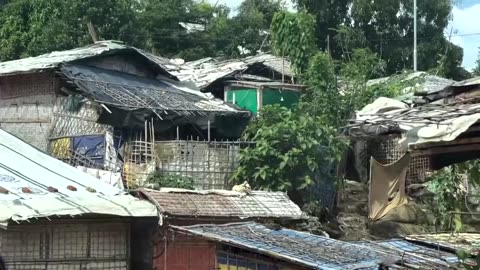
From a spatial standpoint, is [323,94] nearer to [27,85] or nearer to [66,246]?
[27,85]

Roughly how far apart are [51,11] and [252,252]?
66.4ft

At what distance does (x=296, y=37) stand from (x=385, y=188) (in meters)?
6.07

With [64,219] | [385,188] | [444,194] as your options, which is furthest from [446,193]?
[64,219]

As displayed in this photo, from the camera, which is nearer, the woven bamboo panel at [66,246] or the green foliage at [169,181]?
the woven bamboo panel at [66,246]

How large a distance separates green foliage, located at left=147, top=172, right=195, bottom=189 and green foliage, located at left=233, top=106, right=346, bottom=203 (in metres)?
1.22

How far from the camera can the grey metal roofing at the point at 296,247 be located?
670 centimetres

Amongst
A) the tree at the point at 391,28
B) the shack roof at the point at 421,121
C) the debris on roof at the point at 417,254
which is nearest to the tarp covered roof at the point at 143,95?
the debris on roof at the point at 417,254

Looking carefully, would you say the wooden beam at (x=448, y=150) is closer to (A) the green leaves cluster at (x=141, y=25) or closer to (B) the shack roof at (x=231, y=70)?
(B) the shack roof at (x=231, y=70)

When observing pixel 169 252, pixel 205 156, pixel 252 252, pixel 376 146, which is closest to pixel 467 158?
pixel 252 252

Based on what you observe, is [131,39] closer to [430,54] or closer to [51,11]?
[51,11]

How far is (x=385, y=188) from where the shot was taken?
16750 millimetres

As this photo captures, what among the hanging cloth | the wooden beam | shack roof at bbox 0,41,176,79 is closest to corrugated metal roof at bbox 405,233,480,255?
the wooden beam

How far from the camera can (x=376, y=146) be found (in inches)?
759

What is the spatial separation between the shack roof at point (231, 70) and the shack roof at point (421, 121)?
576 inches
